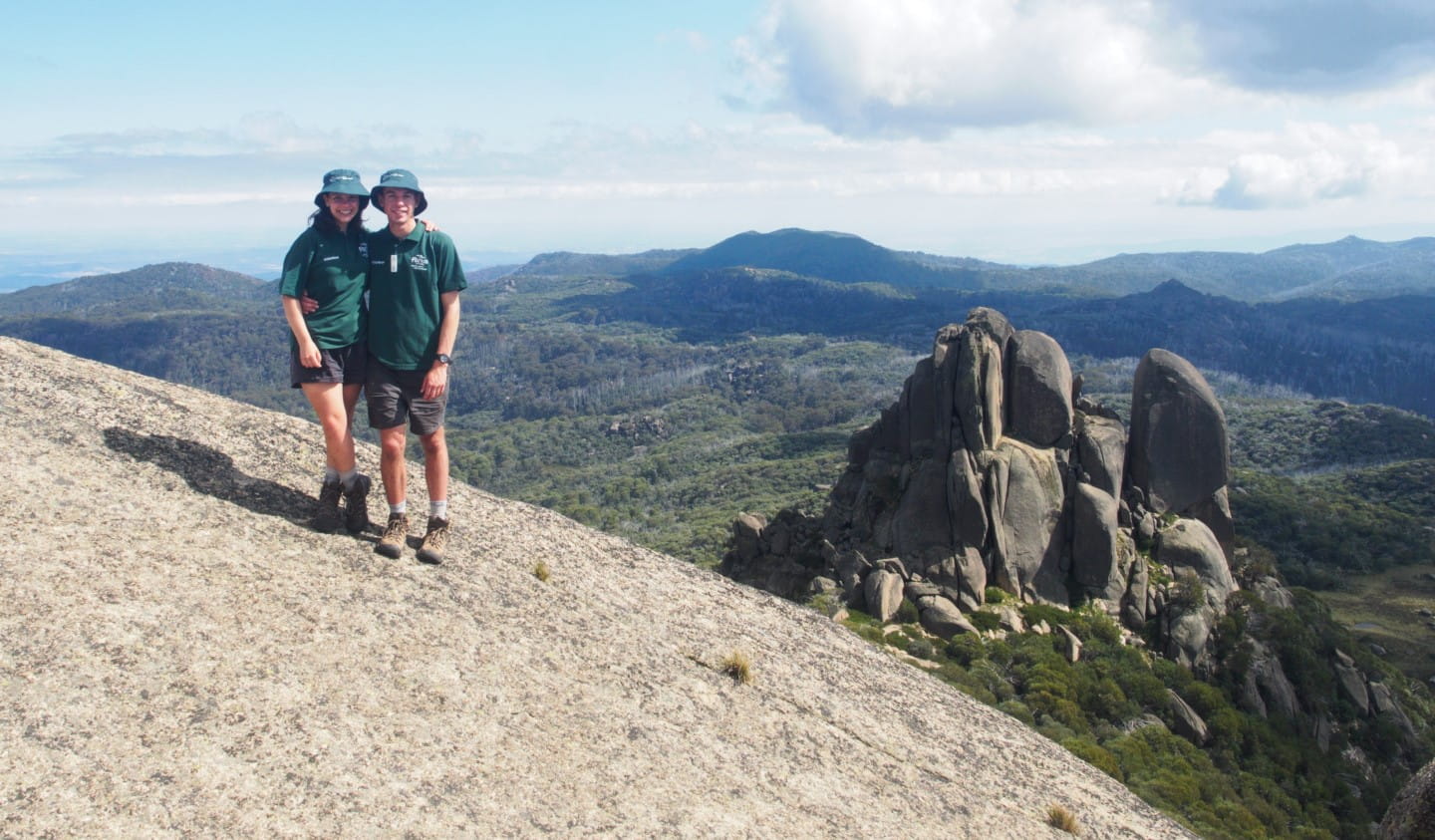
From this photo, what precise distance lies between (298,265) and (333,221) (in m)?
0.72

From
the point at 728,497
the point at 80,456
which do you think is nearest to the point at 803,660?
the point at 80,456

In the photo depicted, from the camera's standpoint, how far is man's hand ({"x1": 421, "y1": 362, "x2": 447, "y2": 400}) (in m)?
10.5

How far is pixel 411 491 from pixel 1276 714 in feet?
128

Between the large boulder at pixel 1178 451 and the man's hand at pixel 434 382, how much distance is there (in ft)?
137

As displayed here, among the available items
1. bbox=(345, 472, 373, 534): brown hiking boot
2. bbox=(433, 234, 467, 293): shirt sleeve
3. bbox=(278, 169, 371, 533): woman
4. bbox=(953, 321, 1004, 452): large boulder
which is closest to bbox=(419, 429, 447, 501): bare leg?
bbox=(345, 472, 373, 534): brown hiking boot

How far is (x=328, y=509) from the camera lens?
10.7 metres

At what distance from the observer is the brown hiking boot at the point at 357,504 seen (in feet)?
35.0

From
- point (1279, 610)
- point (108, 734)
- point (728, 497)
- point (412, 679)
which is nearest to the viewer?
point (108, 734)

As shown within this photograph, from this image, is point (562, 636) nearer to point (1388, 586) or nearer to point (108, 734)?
point (108, 734)

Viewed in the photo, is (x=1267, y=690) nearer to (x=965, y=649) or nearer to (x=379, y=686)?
(x=965, y=649)

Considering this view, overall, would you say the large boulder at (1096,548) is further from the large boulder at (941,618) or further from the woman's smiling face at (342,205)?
the woman's smiling face at (342,205)

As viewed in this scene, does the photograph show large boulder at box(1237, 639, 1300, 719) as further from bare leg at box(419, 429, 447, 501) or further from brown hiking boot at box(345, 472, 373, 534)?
brown hiking boot at box(345, 472, 373, 534)

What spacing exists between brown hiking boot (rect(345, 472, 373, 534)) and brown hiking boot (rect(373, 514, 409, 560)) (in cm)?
35

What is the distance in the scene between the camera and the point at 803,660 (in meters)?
12.0
